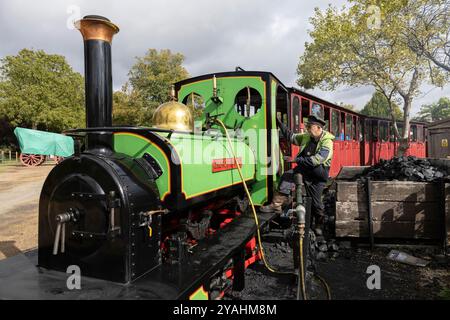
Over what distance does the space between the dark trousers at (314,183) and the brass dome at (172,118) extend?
1.73 m

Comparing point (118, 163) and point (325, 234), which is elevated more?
point (118, 163)

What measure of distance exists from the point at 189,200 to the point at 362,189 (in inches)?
125

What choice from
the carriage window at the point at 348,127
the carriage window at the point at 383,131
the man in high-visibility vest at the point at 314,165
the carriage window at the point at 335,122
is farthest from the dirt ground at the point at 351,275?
the carriage window at the point at 383,131

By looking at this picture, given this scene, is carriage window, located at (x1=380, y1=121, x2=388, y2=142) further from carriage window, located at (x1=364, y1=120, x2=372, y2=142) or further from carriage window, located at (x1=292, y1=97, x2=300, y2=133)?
carriage window, located at (x1=292, y1=97, x2=300, y2=133)

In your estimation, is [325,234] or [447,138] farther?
[447,138]

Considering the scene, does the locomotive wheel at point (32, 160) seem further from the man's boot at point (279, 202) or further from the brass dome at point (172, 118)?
the brass dome at point (172, 118)

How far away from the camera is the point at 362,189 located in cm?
482

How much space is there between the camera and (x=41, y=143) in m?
22.2

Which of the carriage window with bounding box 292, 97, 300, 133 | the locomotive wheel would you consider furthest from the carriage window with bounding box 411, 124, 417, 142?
the locomotive wheel

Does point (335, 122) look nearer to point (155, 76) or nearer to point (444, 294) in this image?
point (444, 294)

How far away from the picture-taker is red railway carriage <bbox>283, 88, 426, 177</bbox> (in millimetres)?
6313
